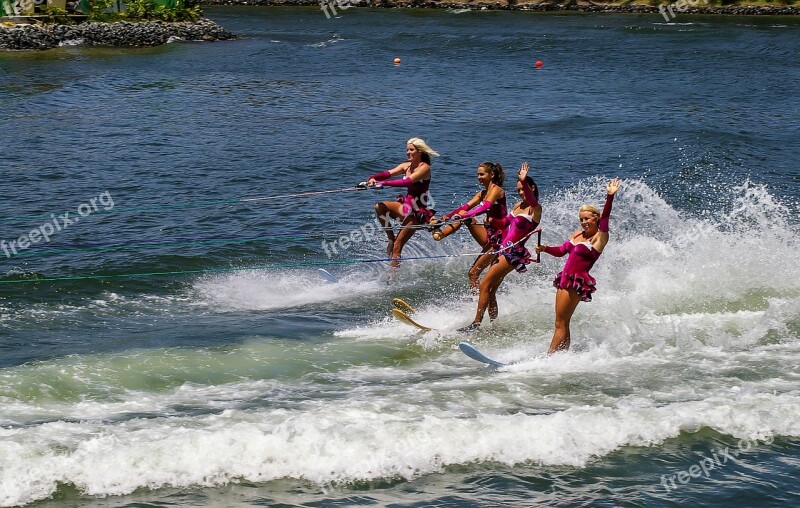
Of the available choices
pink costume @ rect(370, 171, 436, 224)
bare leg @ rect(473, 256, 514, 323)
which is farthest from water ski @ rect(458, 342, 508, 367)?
pink costume @ rect(370, 171, 436, 224)

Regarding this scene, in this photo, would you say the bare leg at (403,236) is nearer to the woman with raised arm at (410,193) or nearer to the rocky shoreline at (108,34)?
the woman with raised arm at (410,193)

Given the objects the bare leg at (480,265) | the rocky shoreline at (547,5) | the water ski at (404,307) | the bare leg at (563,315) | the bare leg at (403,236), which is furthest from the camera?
the rocky shoreline at (547,5)

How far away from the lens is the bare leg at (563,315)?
34.8 feet

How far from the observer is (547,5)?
5553cm

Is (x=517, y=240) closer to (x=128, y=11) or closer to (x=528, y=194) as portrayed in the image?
(x=528, y=194)

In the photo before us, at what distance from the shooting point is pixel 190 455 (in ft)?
28.8

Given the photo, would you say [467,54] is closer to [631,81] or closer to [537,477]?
[631,81]

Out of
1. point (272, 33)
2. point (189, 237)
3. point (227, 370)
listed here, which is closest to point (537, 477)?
point (227, 370)

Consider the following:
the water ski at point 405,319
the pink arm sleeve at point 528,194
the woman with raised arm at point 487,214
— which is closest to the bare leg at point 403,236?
the woman with raised arm at point 487,214

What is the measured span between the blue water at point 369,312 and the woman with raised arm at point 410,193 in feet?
2.44

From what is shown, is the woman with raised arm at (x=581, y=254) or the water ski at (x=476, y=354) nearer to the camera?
the woman with raised arm at (x=581, y=254)

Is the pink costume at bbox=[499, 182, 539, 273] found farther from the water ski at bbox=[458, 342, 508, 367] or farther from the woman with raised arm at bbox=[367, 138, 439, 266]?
the woman with raised arm at bbox=[367, 138, 439, 266]

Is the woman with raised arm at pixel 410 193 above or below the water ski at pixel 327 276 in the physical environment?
above

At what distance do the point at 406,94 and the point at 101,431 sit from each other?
71.7 ft
